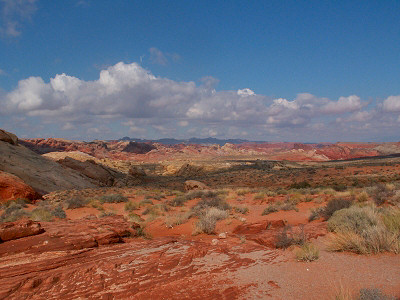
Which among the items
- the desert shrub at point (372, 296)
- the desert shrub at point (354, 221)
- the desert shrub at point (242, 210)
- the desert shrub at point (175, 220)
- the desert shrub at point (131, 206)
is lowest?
the desert shrub at point (131, 206)

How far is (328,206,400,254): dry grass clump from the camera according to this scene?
467cm

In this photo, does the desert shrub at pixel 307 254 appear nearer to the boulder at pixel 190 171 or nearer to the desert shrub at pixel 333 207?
the desert shrub at pixel 333 207

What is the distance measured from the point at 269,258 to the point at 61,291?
3692mm

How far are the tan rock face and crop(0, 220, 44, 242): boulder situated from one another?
12.5 m

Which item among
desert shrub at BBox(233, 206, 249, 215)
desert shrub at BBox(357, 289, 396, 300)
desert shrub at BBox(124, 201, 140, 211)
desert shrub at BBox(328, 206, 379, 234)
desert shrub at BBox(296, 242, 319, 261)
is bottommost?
desert shrub at BBox(124, 201, 140, 211)

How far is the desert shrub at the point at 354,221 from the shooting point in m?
5.70

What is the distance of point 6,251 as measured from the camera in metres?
5.50

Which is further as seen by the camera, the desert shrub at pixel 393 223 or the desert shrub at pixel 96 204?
the desert shrub at pixel 96 204

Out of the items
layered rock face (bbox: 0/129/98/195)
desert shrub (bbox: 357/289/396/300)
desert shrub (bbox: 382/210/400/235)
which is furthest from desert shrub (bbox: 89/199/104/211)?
desert shrub (bbox: 357/289/396/300)

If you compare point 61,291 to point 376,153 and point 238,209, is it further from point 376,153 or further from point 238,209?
point 376,153

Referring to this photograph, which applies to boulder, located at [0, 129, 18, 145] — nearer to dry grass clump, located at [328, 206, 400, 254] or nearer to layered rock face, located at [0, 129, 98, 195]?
layered rock face, located at [0, 129, 98, 195]

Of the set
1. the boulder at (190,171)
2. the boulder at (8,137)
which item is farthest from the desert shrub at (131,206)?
the boulder at (190,171)

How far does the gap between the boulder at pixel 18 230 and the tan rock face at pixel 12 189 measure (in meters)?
12.5

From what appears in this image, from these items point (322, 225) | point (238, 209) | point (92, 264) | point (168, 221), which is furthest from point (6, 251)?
point (238, 209)
